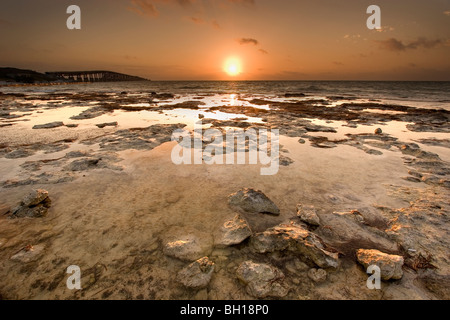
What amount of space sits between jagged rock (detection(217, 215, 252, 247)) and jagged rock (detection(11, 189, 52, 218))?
357 centimetres

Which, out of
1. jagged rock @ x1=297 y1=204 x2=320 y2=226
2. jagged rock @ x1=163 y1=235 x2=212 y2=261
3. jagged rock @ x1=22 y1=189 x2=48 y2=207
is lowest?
jagged rock @ x1=163 y1=235 x2=212 y2=261

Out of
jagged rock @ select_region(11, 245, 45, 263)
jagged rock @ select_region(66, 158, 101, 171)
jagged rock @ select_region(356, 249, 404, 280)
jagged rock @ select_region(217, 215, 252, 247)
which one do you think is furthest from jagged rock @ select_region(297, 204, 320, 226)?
jagged rock @ select_region(66, 158, 101, 171)

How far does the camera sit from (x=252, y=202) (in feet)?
14.2

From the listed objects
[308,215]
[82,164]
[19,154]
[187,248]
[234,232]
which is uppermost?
[19,154]

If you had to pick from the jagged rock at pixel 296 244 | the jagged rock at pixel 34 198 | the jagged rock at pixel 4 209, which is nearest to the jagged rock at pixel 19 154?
the jagged rock at pixel 4 209

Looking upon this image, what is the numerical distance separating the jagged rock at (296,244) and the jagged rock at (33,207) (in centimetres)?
420

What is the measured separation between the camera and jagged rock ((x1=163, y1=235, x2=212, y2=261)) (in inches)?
124

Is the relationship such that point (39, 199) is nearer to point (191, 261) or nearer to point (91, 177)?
point (91, 177)

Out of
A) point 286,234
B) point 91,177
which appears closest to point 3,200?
point 91,177

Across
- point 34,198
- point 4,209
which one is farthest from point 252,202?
point 4,209

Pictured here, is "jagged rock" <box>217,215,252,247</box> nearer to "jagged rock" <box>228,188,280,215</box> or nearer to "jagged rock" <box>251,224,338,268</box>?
"jagged rock" <box>251,224,338,268</box>

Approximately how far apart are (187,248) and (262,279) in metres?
→ 1.24

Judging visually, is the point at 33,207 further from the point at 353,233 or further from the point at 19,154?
the point at 353,233
